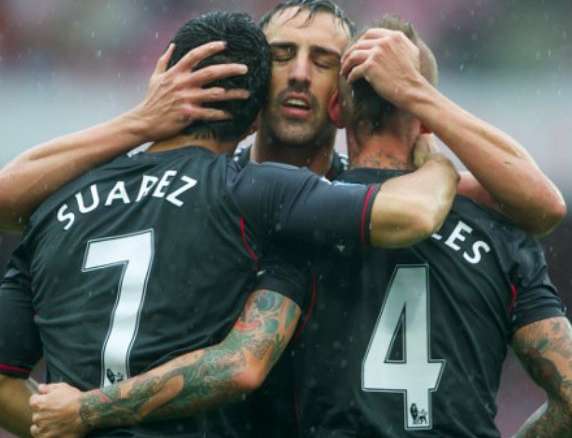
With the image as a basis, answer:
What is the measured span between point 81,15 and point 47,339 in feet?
24.2

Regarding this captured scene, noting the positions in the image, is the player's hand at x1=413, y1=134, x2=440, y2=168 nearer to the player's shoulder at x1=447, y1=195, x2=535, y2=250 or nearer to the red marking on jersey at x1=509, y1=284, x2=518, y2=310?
the player's shoulder at x1=447, y1=195, x2=535, y2=250

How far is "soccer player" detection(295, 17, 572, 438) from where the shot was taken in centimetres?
349

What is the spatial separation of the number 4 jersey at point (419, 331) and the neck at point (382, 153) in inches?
2.0

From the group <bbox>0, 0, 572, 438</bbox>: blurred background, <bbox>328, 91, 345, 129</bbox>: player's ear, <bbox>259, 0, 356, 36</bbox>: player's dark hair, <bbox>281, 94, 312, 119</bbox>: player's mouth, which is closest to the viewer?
<bbox>328, 91, 345, 129</bbox>: player's ear

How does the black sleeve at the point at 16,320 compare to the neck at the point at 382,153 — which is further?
the black sleeve at the point at 16,320

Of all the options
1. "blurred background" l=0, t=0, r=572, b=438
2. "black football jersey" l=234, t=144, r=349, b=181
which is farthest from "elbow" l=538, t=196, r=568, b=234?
"blurred background" l=0, t=0, r=572, b=438

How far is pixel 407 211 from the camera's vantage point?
340 cm

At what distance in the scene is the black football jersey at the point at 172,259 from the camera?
344 centimetres

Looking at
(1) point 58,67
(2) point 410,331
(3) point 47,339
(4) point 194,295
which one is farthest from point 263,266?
(1) point 58,67

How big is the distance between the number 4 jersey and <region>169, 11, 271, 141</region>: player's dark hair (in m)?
0.43

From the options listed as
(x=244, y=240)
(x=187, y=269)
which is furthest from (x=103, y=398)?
(x=244, y=240)

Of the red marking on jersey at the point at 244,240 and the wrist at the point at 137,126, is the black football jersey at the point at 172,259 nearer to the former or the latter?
the red marking on jersey at the point at 244,240

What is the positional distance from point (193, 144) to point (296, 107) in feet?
2.15

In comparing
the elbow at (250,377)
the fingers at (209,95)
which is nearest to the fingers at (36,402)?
the elbow at (250,377)
